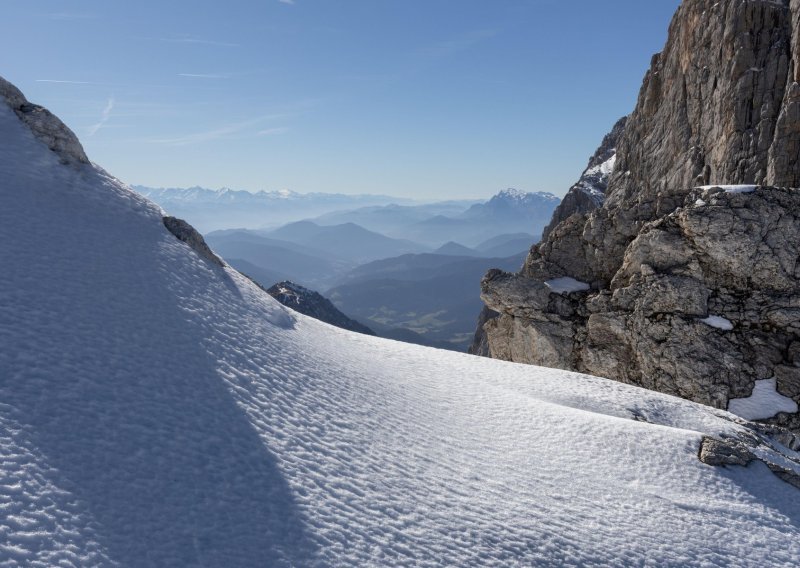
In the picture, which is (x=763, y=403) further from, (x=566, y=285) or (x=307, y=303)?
(x=307, y=303)

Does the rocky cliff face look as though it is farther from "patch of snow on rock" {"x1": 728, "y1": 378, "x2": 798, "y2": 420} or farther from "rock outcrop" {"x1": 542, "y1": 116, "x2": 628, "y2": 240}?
"rock outcrop" {"x1": 542, "y1": 116, "x2": 628, "y2": 240}

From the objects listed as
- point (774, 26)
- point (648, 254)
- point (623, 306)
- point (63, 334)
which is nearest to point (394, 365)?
point (63, 334)

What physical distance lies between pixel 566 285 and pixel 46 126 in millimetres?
36311

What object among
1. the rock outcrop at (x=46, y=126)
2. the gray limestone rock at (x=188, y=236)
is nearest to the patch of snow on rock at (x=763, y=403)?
the gray limestone rock at (x=188, y=236)

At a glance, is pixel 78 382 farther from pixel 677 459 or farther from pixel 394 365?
pixel 677 459

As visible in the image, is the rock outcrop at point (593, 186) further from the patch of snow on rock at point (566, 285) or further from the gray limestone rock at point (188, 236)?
the gray limestone rock at point (188, 236)

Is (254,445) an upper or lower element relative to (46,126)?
lower

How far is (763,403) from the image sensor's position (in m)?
28.1

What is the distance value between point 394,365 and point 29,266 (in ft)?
47.9

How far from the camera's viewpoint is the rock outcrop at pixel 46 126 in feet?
67.6

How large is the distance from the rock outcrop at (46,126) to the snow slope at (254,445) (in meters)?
0.52

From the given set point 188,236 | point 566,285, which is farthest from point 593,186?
point 188,236

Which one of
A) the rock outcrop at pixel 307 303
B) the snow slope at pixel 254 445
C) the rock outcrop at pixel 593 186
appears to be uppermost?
the rock outcrop at pixel 593 186

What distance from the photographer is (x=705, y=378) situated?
29.5m
